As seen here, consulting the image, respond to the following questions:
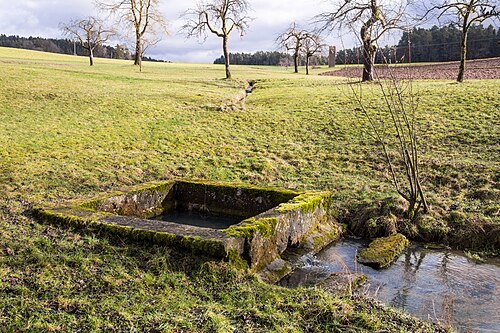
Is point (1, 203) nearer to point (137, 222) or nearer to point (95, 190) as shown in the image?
point (95, 190)

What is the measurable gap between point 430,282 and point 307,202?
263cm

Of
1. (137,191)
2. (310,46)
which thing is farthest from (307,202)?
(310,46)

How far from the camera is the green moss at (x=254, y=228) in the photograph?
22.5ft

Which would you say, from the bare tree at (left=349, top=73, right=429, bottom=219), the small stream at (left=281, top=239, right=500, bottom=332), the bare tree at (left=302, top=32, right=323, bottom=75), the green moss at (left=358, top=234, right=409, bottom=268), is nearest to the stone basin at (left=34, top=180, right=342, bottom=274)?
the small stream at (left=281, top=239, right=500, bottom=332)

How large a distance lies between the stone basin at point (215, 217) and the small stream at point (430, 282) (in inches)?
20.8

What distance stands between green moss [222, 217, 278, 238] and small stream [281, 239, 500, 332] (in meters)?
0.83

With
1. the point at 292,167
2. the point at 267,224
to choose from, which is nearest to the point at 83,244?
the point at 267,224

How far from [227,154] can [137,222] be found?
7.89 m

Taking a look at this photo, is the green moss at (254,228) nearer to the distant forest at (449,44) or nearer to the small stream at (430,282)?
the small stream at (430,282)

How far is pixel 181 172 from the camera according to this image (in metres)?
13.1

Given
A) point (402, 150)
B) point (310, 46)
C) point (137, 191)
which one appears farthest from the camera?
point (310, 46)

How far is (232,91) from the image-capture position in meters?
29.5

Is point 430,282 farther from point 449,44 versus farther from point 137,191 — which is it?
point 449,44

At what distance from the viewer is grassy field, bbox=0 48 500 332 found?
5.05 meters
